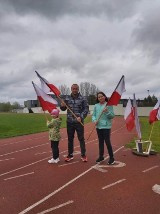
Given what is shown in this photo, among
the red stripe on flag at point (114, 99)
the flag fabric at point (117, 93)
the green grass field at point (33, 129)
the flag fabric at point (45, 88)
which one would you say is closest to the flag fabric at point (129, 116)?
the flag fabric at point (117, 93)

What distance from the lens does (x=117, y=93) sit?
30.8 ft

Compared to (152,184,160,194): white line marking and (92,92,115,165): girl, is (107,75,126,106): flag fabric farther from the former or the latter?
(152,184,160,194): white line marking

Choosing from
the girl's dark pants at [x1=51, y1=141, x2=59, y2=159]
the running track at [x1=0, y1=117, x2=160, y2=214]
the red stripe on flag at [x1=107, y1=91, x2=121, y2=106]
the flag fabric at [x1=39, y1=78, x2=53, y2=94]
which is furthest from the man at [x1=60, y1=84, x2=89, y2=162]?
the flag fabric at [x1=39, y1=78, x2=53, y2=94]

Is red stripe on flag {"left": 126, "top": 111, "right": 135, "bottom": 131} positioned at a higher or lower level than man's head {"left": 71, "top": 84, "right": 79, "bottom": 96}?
lower

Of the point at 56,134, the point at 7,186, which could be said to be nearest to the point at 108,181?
the point at 7,186

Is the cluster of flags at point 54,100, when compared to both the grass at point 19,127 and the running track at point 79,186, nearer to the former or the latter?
the grass at point 19,127

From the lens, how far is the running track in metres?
5.32

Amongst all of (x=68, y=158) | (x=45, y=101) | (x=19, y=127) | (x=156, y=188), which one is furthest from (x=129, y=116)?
(x=19, y=127)

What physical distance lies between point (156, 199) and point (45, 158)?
470 cm

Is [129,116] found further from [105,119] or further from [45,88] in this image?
[45,88]

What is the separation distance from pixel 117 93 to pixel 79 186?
362cm

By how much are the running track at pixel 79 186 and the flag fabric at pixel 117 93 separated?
164 cm

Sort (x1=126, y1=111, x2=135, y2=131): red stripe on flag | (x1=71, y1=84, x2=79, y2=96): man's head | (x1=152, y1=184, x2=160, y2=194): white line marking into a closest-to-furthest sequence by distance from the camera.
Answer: (x1=152, y1=184, x2=160, y2=194): white line marking < (x1=71, y1=84, x2=79, y2=96): man's head < (x1=126, y1=111, x2=135, y2=131): red stripe on flag

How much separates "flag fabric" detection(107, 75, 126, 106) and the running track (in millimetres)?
1638
